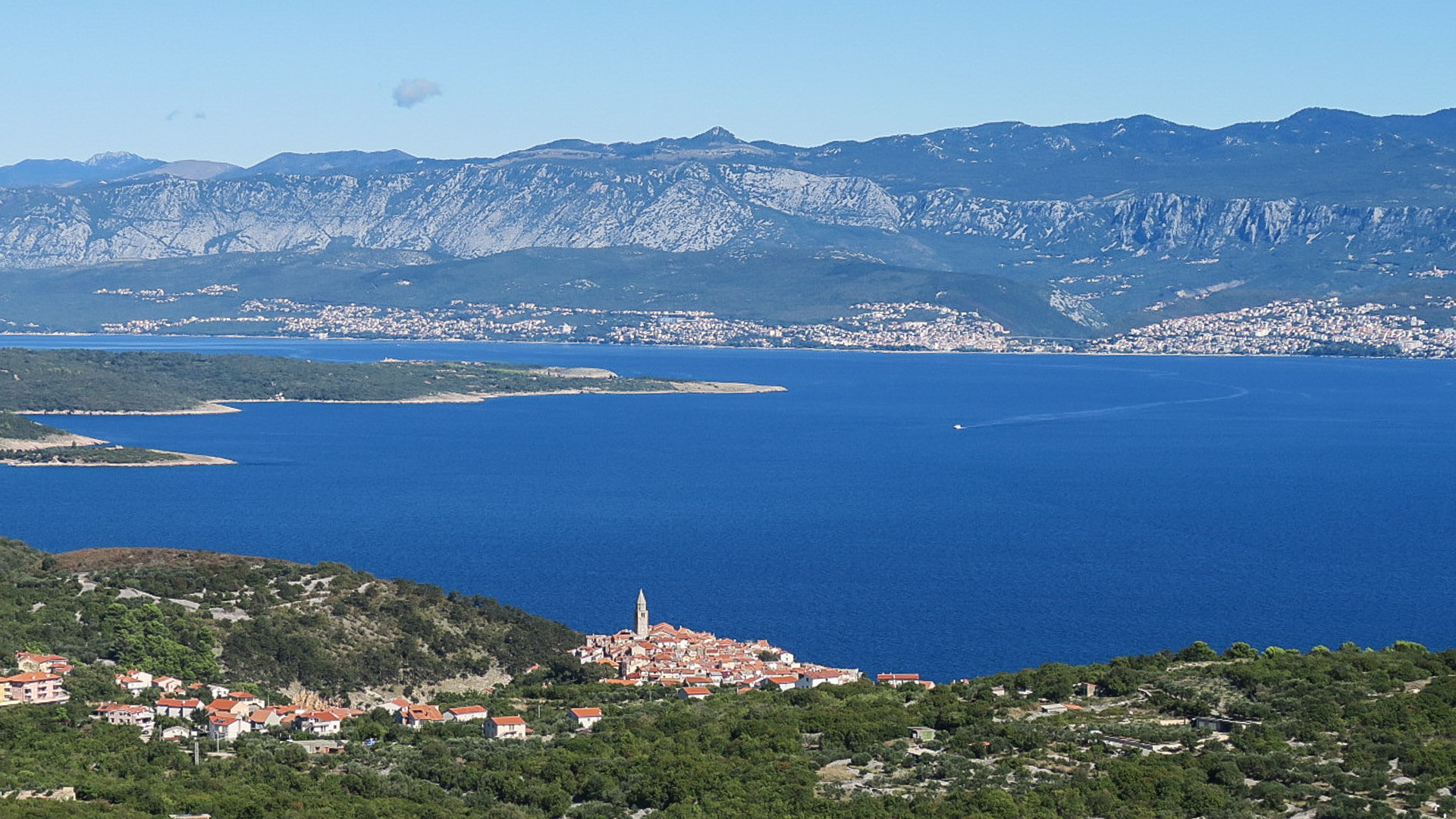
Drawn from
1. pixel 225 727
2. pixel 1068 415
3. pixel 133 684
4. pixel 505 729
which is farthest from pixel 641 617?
pixel 1068 415

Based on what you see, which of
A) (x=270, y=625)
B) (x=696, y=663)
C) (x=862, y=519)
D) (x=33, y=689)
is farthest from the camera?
(x=862, y=519)

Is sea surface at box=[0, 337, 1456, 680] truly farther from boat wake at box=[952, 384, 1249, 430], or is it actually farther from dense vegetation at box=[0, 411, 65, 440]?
dense vegetation at box=[0, 411, 65, 440]

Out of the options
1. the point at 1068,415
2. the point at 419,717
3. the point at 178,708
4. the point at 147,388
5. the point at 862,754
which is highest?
the point at 862,754

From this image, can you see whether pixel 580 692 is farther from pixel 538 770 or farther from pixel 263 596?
pixel 263 596

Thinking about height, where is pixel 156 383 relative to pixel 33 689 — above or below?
below

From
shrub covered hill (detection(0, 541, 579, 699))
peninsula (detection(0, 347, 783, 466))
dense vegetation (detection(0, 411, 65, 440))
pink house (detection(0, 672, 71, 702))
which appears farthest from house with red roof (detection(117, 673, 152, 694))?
dense vegetation (detection(0, 411, 65, 440))

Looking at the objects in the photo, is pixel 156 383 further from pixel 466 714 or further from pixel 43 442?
pixel 466 714

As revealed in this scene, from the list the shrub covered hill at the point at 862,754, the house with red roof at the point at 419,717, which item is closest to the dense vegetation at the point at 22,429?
the shrub covered hill at the point at 862,754

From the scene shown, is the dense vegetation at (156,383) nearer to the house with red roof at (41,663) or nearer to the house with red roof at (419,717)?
the house with red roof at (41,663)
